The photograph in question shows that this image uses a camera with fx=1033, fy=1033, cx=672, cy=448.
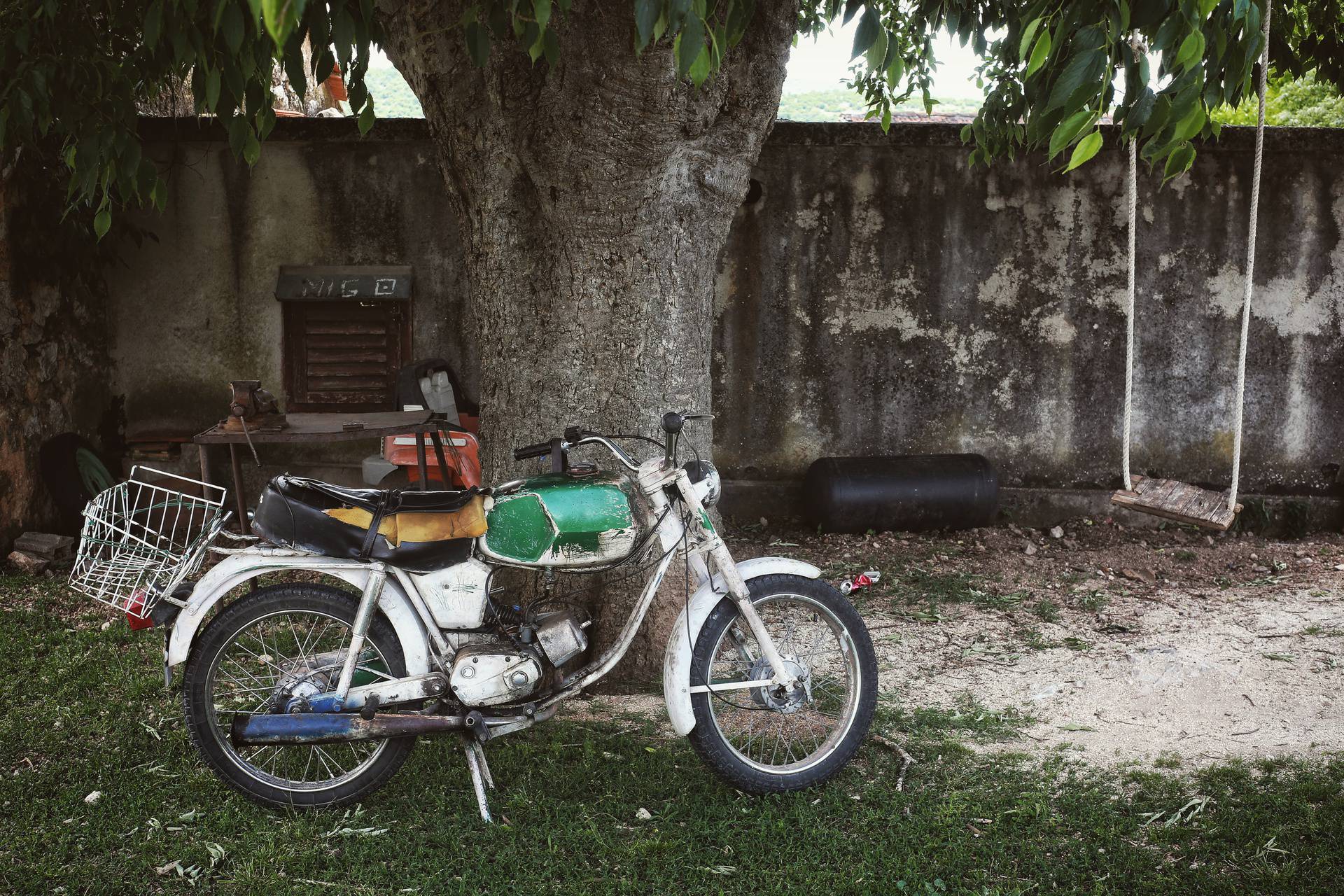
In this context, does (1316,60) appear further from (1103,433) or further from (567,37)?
(567,37)

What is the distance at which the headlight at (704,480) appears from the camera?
3.33 m

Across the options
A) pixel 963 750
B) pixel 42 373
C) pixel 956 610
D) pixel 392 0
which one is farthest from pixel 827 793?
pixel 42 373

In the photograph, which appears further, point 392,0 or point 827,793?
point 392,0

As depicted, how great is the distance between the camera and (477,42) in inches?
112

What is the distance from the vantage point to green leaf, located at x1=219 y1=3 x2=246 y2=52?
2428mm

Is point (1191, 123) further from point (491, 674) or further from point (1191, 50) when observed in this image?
point (491, 674)

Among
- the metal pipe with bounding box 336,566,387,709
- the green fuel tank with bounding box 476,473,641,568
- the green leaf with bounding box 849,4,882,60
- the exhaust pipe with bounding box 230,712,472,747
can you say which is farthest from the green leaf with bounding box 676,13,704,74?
the exhaust pipe with bounding box 230,712,472,747

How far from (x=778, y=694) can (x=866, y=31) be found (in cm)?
204

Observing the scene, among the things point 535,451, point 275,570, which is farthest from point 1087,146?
point 275,570

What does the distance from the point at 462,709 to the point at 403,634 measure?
0.30 metres

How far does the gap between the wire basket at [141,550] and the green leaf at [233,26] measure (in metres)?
1.55

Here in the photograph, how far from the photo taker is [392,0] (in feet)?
12.9

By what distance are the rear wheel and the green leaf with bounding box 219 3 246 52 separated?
163 centimetres

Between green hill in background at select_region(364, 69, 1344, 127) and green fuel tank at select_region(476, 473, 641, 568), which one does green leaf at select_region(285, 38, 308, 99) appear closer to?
green fuel tank at select_region(476, 473, 641, 568)
